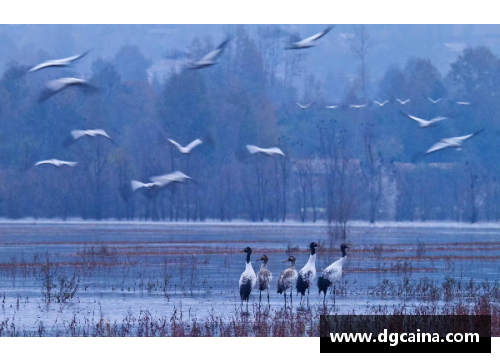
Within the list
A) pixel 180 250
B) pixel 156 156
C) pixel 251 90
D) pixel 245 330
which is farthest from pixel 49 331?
pixel 251 90

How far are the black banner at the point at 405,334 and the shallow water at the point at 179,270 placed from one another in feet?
7.02

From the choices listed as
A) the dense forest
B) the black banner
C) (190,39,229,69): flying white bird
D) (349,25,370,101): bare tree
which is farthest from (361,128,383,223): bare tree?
the black banner

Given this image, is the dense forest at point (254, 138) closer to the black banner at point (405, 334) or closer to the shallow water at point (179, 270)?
the shallow water at point (179, 270)

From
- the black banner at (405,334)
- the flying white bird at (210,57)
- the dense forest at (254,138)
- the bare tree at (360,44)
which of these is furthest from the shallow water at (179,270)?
the bare tree at (360,44)

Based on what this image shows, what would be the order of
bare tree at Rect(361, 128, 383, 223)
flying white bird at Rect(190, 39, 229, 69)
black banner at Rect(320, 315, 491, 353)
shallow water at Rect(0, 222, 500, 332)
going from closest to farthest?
black banner at Rect(320, 315, 491, 353)
shallow water at Rect(0, 222, 500, 332)
flying white bird at Rect(190, 39, 229, 69)
bare tree at Rect(361, 128, 383, 223)

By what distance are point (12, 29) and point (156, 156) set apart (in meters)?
21.3

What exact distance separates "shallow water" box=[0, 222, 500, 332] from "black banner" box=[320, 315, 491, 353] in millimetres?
2139

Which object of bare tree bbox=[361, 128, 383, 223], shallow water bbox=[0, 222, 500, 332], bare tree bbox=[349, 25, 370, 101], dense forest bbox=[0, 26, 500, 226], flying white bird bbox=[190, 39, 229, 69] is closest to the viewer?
shallow water bbox=[0, 222, 500, 332]

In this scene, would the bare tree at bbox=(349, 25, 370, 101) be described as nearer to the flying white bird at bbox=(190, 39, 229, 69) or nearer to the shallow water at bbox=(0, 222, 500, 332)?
the shallow water at bbox=(0, 222, 500, 332)

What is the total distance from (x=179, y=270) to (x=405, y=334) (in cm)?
1218

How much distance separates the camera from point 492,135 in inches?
3041

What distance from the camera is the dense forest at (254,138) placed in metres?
66.2

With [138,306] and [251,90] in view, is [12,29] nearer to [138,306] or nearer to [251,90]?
[251,90]

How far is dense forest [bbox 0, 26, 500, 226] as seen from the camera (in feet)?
217
